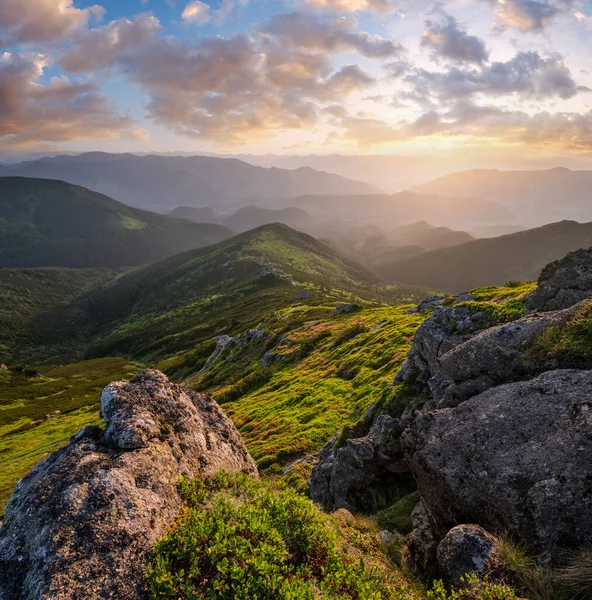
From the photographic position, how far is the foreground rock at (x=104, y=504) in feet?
29.3

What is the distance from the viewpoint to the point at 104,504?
411 inches

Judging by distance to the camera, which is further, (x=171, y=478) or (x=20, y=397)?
(x=20, y=397)

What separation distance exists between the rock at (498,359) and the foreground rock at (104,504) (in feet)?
40.8

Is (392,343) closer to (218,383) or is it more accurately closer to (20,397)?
(218,383)

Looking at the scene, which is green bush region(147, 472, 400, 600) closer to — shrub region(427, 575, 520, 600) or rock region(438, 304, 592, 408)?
shrub region(427, 575, 520, 600)

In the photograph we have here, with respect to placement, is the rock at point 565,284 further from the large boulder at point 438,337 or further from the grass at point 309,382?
the grass at point 309,382

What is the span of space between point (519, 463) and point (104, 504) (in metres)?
13.5

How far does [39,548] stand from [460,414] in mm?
14925

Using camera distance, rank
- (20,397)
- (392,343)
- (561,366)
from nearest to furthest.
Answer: (561,366)
(392,343)
(20,397)

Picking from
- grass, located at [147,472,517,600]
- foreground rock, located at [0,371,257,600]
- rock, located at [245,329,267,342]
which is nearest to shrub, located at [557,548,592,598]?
grass, located at [147,472,517,600]

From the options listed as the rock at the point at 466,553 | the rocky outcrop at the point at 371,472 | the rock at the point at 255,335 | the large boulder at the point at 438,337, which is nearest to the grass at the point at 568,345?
the rock at the point at 466,553

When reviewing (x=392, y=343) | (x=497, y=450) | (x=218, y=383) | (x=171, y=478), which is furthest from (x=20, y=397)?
(x=497, y=450)

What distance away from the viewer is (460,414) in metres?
14.0

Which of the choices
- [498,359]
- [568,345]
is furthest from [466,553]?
[568,345]
